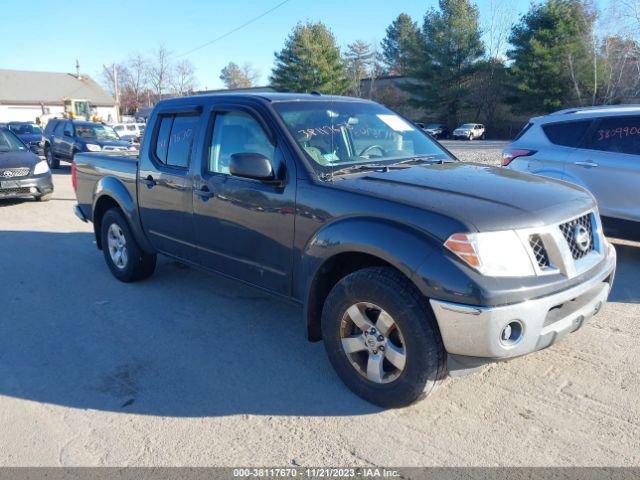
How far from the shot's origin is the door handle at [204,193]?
4.22 meters

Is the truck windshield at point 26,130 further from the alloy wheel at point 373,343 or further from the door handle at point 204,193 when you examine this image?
the alloy wheel at point 373,343

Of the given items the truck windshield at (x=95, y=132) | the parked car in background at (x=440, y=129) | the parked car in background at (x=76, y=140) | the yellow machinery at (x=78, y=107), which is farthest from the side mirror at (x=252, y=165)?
the yellow machinery at (x=78, y=107)

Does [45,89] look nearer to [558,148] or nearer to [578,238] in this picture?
[558,148]

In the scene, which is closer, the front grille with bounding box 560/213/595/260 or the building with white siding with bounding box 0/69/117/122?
the front grille with bounding box 560/213/595/260

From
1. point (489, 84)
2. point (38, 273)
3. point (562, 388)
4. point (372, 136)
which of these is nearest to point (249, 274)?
point (372, 136)

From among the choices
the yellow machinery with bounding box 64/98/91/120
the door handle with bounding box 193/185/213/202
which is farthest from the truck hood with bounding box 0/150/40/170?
the yellow machinery with bounding box 64/98/91/120

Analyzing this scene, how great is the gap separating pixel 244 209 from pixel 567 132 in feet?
15.6

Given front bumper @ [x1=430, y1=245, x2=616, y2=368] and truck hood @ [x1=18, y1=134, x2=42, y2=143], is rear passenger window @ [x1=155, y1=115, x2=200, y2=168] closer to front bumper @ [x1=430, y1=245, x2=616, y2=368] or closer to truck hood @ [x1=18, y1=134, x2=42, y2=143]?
front bumper @ [x1=430, y1=245, x2=616, y2=368]

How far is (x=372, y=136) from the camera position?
4191 millimetres

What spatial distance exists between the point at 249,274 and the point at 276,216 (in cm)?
61

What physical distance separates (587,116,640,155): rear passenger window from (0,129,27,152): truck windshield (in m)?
11.0

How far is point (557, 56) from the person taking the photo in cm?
4166

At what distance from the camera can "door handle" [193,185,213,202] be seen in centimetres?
422

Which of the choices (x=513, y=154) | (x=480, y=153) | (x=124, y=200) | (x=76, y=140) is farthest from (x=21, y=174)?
(x=480, y=153)
